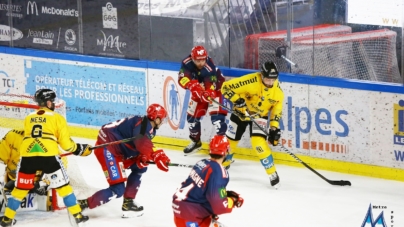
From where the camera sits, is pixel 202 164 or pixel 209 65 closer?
pixel 202 164

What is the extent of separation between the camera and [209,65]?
1052cm

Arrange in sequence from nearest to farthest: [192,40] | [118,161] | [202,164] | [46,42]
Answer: [202,164]
[118,161]
[192,40]
[46,42]

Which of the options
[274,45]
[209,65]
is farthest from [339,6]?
[209,65]

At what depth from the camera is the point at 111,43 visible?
11688 mm

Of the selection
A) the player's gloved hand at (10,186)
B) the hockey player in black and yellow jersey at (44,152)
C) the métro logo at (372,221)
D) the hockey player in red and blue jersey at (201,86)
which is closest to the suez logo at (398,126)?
the métro logo at (372,221)

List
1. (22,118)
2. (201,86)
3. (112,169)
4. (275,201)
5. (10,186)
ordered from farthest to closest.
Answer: (201,86)
(22,118)
(275,201)
(10,186)
(112,169)

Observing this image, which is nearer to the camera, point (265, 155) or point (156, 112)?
point (156, 112)

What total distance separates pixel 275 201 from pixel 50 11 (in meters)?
4.46

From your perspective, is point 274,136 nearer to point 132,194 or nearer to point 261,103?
point 261,103

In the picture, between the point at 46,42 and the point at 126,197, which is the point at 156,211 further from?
the point at 46,42

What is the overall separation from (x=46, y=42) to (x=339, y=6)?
3982 mm

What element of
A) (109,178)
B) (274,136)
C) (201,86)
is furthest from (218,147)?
A: (201,86)

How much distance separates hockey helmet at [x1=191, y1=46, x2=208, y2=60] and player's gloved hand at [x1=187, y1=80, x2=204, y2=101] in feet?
0.84

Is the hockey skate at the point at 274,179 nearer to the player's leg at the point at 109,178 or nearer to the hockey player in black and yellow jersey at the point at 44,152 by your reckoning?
the player's leg at the point at 109,178
